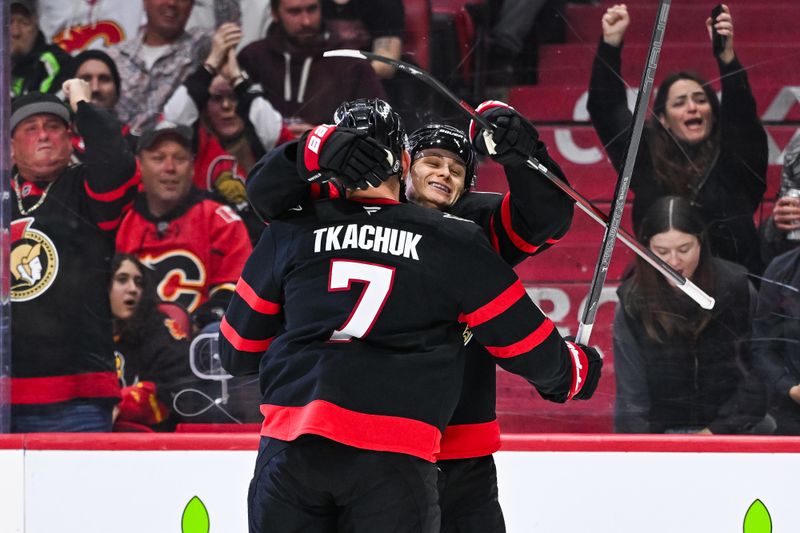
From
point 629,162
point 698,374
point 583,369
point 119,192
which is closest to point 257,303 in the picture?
point 583,369

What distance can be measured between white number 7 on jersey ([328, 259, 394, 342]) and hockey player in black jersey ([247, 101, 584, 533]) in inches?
7.8

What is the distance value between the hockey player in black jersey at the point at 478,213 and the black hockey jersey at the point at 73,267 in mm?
1352

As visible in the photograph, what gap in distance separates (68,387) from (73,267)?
1.15ft

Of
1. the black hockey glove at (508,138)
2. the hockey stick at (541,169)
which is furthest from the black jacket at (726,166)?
the black hockey glove at (508,138)

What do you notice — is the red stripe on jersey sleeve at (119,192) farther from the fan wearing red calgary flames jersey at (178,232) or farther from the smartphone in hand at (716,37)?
the smartphone in hand at (716,37)

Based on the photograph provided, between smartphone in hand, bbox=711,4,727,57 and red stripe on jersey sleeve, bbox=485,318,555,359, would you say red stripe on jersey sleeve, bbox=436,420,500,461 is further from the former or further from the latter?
smartphone in hand, bbox=711,4,727,57

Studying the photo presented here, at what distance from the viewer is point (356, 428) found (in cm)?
157

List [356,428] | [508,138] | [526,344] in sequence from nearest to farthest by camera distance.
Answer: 1. [356,428]
2. [526,344]
3. [508,138]

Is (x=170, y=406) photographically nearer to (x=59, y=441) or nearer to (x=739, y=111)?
(x=59, y=441)

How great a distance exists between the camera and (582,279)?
2.97m

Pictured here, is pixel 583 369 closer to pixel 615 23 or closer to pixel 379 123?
pixel 379 123

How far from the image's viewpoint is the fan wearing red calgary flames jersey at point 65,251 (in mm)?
3057

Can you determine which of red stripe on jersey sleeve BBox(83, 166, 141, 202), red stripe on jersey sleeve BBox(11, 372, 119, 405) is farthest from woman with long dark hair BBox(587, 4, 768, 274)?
red stripe on jersey sleeve BBox(11, 372, 119, 405)

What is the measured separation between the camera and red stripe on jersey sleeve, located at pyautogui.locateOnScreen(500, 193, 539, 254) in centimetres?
194
